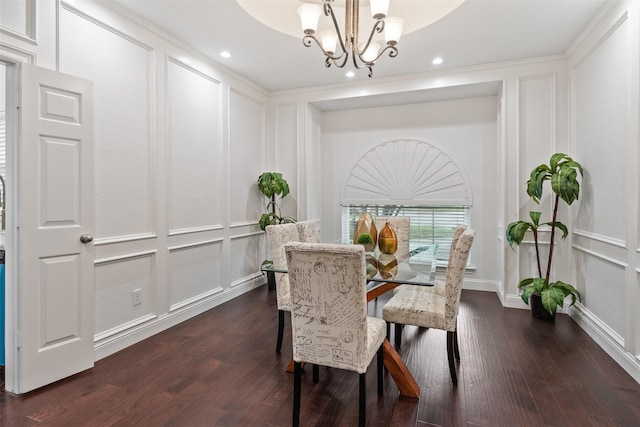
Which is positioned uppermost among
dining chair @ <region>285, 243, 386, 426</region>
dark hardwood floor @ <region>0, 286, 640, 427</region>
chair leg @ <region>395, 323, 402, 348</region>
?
dining chair @ <region>285, 243, 386, 426</region>

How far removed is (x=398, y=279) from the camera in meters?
2.03

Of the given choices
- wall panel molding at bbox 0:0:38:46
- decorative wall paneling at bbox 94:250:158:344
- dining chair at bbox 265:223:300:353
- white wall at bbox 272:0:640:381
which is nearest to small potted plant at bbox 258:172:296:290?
white wall at bbox 272:0:640:381

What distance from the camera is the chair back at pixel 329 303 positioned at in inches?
64.4

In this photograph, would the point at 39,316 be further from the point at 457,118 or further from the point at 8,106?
the point at 457,118

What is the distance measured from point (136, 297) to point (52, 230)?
0.99m

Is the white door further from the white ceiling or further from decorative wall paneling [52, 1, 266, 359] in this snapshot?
the white ceiling

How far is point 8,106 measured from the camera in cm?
212

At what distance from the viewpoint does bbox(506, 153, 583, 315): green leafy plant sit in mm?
3160

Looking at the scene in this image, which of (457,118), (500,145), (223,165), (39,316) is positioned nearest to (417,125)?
(457,118)

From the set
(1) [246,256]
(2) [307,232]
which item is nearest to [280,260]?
(2) [307,232]

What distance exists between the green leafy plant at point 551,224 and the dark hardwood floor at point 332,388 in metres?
0.37

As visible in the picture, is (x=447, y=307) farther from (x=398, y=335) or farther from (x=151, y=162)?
(x=151, y=162)

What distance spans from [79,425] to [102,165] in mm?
1819

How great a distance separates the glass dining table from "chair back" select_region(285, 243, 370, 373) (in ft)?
1.29
